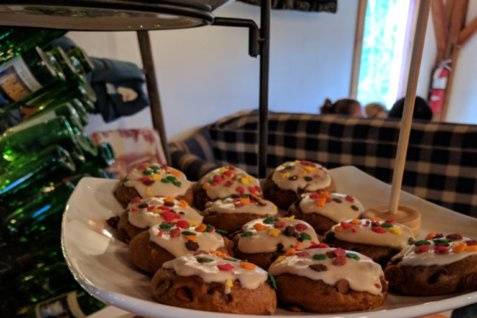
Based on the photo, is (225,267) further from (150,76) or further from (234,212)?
(150,76)

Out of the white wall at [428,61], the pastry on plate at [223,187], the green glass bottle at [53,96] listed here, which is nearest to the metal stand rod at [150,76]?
the green glass bottle at [53,96]

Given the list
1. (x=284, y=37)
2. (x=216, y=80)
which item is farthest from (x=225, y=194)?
(x=284, y=37)

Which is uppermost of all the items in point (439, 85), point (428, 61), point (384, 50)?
point (384, 50)

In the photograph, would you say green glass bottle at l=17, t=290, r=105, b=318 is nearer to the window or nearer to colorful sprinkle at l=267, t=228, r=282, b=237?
colorful sprinkle at l=267, t=228, r=282, b=237

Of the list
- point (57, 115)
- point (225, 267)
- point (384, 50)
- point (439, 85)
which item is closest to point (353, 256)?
point (225, 267)

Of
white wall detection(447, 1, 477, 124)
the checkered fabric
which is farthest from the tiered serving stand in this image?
white wall detection(447, 1, 477, 124)

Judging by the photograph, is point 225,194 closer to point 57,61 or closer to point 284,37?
point 57,61

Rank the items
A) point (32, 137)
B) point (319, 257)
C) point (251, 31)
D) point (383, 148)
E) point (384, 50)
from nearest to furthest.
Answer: point (319, 257)
point (251, 31)
point (32, 137)
point (383, 148)
point (384, 50)
